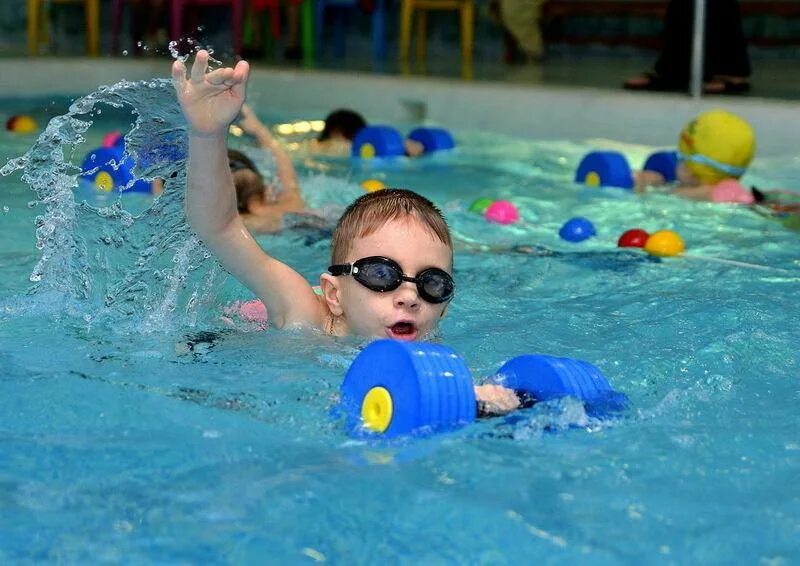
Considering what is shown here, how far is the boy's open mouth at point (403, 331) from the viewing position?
131 inches

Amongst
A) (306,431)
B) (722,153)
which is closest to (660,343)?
(306,431)

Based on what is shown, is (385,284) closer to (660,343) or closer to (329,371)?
(329,371)

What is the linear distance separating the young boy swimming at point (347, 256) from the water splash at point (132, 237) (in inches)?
26.8

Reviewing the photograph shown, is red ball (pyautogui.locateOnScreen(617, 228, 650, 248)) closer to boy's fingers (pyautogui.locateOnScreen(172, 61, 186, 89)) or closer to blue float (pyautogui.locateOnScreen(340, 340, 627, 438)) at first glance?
blue float (pyautogui.locateOnScreen(340, 340, 627, 438))

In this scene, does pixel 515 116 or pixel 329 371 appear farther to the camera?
pixel 515 116

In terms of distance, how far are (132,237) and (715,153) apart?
12.8 feet

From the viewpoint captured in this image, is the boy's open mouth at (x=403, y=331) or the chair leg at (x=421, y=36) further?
the chair leg at (x=421, y=36)

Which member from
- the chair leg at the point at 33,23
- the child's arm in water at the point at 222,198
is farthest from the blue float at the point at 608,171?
the chair leg at the point at 33,23

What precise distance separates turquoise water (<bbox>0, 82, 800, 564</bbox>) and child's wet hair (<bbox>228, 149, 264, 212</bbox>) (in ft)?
1.92

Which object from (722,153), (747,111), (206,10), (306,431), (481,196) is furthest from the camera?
(206,10)

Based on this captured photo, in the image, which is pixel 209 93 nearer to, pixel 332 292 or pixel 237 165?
pixel 332 292

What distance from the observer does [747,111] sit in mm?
8336

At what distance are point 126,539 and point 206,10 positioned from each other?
47.2ft

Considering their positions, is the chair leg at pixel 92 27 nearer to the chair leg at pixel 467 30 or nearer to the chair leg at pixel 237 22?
the chair leg at pixel 237 22
